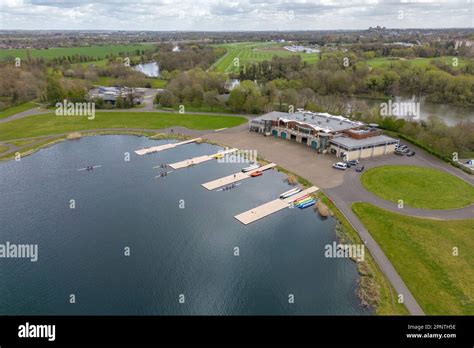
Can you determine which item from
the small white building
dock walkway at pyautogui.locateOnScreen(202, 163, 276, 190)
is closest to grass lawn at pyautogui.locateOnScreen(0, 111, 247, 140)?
dock walkway at pyautogui.locateOnScreen(202, 163, 276, 190)

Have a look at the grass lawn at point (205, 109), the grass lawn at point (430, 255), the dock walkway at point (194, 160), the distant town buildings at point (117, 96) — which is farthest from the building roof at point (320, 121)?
the distant town buildings at point (117, 96)

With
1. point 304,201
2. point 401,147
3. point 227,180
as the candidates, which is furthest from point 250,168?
point 401,147

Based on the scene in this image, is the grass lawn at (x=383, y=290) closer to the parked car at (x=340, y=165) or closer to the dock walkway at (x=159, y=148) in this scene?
the parked car at (x=340, y=165)

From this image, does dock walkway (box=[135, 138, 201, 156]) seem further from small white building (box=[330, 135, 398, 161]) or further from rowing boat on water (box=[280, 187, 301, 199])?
rowing boat on water (box=[280, 187, 301, 199])

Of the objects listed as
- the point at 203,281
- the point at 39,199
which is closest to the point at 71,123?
the point at 39,199

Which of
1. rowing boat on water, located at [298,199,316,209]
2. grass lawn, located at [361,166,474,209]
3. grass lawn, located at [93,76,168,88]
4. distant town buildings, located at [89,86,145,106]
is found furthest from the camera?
grass lawn, located at [93,76,168,88]
